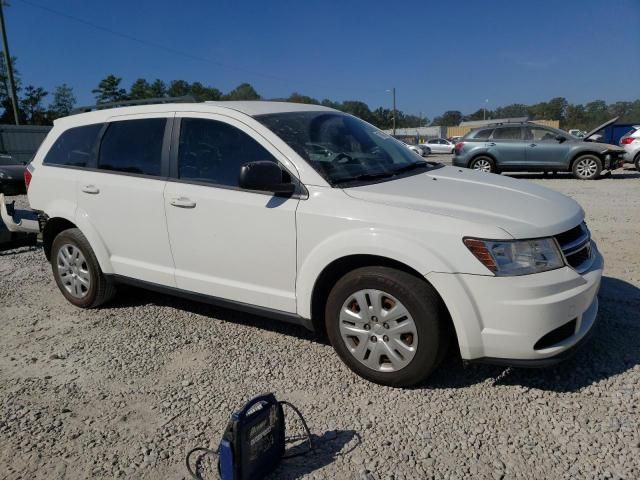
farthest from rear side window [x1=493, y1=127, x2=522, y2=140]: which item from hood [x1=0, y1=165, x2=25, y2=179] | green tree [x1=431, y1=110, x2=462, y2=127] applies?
green tree [x1=431, y1=110, x2=462, y2=127]

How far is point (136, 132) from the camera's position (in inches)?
159

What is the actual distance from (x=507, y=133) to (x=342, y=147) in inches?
489

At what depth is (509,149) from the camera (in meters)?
14.3

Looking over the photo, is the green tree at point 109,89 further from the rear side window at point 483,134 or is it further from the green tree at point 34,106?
the rear side window at point 483,134

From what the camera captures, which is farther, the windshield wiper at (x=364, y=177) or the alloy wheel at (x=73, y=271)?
the alloy wheel at (x=73, y=271)

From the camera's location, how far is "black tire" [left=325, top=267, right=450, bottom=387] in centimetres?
278

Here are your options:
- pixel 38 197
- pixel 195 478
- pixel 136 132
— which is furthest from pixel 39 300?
pixel 195 478

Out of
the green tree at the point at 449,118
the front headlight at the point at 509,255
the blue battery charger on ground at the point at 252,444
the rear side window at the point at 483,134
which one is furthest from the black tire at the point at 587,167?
the green tree at the point at 449,118

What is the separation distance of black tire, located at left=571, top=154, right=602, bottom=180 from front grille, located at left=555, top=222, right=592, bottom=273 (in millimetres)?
12450

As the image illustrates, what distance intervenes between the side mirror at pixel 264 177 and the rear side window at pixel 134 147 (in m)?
1.13

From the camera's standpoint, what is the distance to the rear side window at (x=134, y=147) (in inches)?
153

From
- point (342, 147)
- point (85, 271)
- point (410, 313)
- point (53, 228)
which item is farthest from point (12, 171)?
point (410, 313)

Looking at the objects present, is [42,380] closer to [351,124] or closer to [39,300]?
[39,300]

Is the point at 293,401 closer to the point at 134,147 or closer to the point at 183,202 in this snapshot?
the point at 183,202
